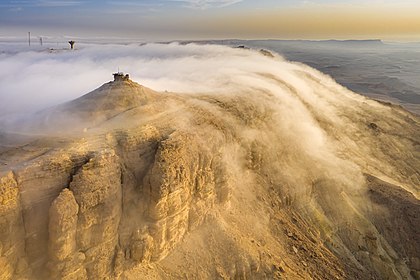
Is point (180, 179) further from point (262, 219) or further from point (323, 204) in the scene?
point (323, 204)

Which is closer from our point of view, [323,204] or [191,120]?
[191,120]

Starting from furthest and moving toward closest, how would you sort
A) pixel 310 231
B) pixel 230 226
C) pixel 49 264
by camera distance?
pixel 310 231 < pixel 230 226 < pixel 49 264

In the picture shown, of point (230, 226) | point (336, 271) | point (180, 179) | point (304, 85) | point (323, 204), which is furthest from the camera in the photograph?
point (304, 85)

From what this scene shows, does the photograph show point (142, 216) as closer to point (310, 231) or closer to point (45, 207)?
point (45, 207)

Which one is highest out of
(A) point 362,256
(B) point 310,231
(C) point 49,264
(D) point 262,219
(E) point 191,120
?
(E) point 191,120

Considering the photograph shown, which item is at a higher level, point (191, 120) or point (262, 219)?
point (191, 120)

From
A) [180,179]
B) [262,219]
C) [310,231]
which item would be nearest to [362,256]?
[310,231]

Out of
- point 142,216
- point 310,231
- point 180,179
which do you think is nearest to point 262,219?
point 310,231
